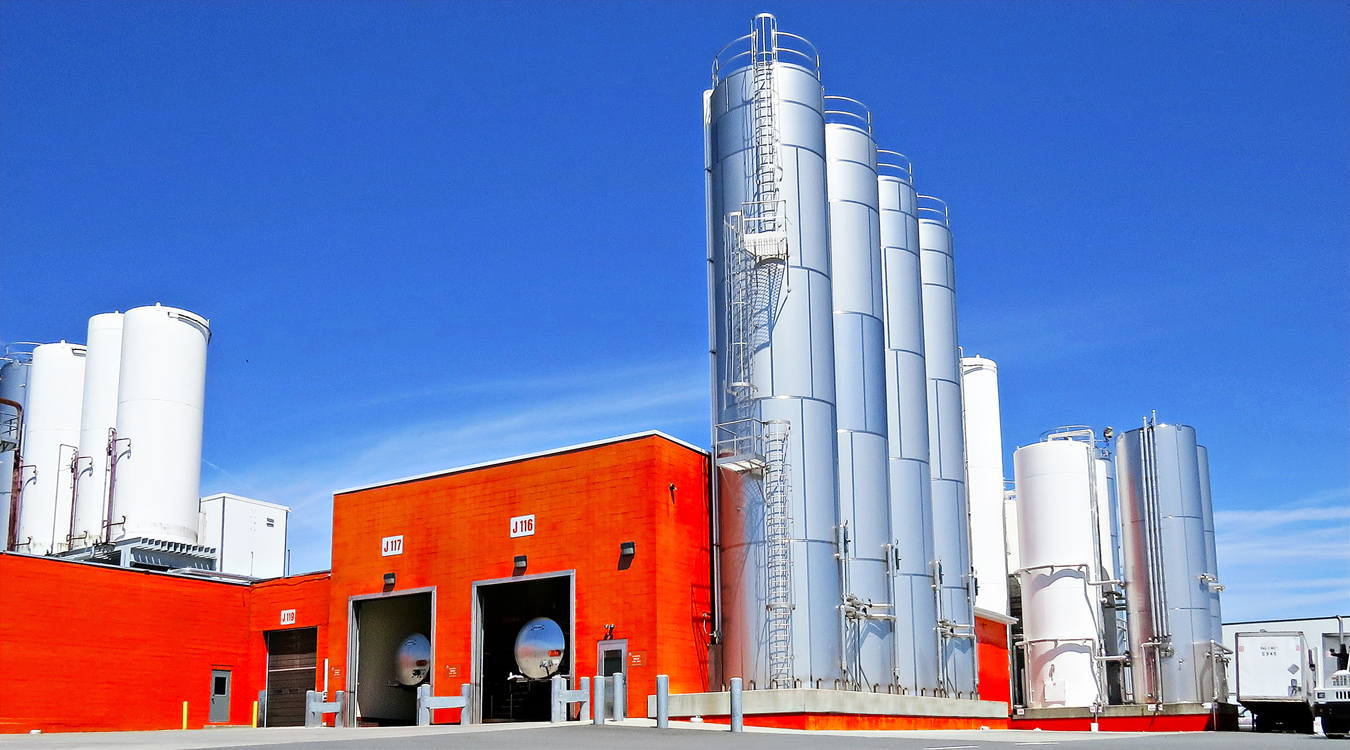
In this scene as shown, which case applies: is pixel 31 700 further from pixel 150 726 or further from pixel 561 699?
pixel 561 699

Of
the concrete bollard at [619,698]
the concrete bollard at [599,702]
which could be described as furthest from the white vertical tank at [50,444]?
the concrete bollard at [619,698]

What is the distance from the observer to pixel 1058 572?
48906mm

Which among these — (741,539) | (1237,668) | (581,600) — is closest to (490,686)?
(581,600)

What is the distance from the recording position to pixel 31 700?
35000 millimetres

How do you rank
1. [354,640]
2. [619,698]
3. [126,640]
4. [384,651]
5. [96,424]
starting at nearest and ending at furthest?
[619,698] → [126,640] → [354,640] → [384,651] → [96,424]

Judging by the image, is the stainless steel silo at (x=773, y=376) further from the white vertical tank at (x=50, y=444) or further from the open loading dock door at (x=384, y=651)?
the white vertical tank at (x=50, y=444)

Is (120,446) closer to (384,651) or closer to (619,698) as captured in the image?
(384,651)

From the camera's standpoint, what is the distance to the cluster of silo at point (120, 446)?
4072cm

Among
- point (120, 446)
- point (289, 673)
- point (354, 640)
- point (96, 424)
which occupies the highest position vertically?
point (96, 424)

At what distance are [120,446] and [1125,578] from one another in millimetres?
37459

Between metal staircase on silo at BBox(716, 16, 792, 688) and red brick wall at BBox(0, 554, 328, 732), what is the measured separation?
15.7 metres

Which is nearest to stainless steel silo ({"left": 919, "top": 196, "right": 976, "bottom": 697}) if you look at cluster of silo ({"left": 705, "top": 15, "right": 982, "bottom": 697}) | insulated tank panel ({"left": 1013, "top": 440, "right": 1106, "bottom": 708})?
cluster of silo ({"left": 705, "top": 15, "right": 982, "bottom": 697})

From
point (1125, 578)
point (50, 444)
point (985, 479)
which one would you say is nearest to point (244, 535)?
point (50, 444)

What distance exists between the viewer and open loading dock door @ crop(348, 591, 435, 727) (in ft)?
126
